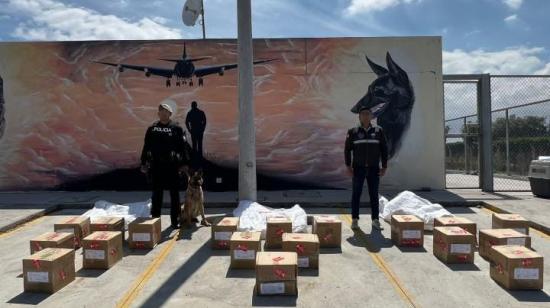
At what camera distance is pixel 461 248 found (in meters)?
4.88

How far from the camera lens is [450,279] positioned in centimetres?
438

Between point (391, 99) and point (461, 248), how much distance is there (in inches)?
250

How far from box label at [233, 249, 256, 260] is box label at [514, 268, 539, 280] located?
9.02 feet

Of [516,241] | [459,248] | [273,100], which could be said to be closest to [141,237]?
[459,248]

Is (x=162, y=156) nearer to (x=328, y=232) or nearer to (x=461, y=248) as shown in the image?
(x=328, y=232)

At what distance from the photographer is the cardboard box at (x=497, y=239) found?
4.86 m

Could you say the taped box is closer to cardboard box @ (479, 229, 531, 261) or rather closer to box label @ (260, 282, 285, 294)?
box label @ (260, 282, 285, 294)

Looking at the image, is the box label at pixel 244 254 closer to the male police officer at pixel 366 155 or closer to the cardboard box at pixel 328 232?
the cardboard box at pixel 328 232

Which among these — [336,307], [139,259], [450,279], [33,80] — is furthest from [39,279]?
[33,80]

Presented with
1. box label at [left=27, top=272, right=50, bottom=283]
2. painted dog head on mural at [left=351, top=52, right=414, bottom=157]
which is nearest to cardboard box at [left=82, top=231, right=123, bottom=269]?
box label at [left=27, top=272, right=50, bottom=283]

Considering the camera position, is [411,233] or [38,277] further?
[411,233]

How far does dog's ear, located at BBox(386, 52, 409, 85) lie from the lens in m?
10.6

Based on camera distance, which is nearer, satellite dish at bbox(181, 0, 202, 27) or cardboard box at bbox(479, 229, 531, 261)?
cardboard box at bbox(479, 229, 531, 261)

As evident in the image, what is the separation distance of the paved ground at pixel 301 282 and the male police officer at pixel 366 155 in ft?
3.38
